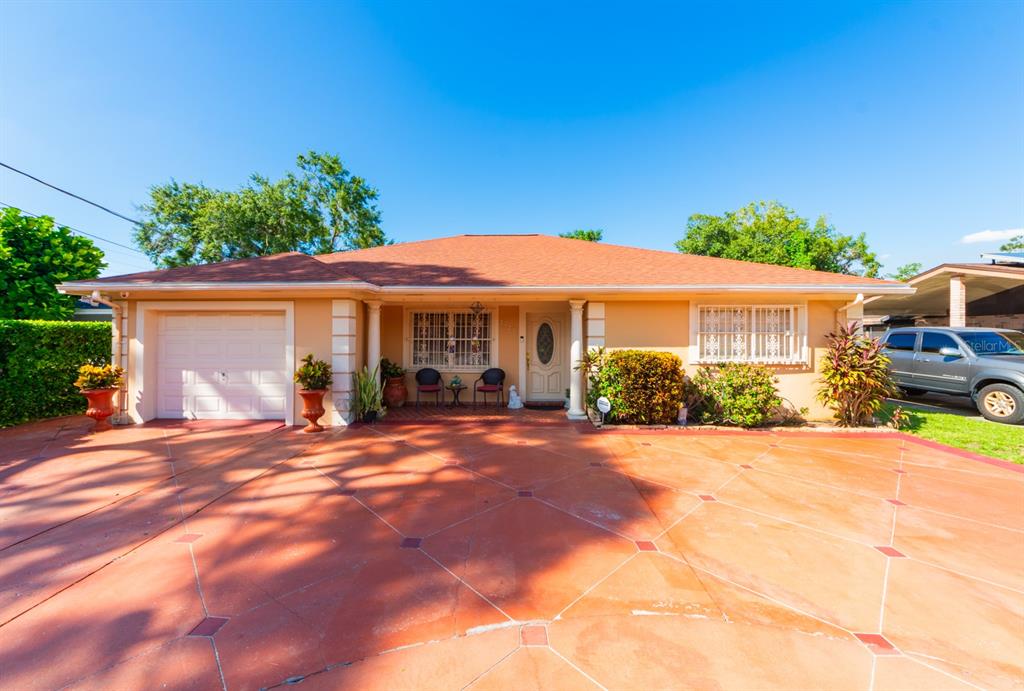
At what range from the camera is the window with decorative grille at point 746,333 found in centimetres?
707

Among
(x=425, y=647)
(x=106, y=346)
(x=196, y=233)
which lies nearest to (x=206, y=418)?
(x=106, y=346)

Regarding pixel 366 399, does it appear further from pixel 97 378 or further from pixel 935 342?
pixel 935 342

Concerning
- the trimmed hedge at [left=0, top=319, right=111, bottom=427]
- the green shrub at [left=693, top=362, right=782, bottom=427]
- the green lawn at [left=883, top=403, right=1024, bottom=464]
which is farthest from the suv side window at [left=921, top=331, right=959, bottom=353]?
the trimmed hedge at [left=0, top=319, right=111, bottom=427]

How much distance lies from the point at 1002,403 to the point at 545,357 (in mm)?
8831

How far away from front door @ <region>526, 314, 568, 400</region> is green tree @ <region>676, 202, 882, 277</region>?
2065 centimetres

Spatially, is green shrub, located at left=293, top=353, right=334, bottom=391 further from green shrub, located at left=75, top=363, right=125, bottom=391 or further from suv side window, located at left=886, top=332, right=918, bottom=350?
suv side window, located at left=886, top=332, right=918, bottom=350

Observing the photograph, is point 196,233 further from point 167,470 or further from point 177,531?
point 177,531

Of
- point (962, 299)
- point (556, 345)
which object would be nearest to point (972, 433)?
point (962, 299)

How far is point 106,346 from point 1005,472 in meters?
15.0

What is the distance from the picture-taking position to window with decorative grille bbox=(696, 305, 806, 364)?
278 inches

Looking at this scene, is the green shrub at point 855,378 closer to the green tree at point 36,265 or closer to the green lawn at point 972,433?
the green lawn at point 972,433

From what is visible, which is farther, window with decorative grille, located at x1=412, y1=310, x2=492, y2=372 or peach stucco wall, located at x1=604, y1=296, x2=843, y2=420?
window with decorative grille, located at x1=412, y1=310, x2=492, y2=372

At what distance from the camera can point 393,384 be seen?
7.94 m

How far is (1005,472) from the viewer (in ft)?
14.6
